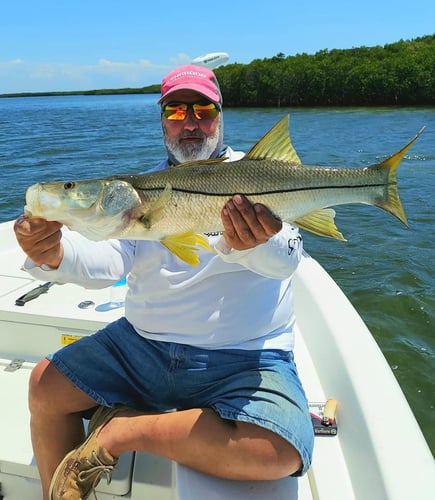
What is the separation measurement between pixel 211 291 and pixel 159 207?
49cm

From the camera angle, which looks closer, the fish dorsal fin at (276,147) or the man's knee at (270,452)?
the man's knee at (270,452)

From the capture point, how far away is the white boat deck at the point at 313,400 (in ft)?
6.39

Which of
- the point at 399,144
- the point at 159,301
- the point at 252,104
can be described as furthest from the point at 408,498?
the point at 252,104

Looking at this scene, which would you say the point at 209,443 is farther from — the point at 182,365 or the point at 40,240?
the point at 40,240

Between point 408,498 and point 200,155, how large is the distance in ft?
5.78

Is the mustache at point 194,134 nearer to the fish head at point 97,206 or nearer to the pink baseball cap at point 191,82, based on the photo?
the pink baseball cap at point 191,82

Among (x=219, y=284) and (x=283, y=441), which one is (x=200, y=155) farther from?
(x=283, y=441)

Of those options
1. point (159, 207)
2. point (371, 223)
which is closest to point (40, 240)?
point (159, 207)

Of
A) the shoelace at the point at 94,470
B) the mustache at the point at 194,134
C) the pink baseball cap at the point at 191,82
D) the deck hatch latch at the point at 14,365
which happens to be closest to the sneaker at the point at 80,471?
the shoelace at the point at 94,470

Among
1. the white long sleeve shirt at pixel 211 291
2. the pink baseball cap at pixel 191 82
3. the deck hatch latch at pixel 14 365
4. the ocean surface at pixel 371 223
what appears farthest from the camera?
the ocean surface at pixel 371 223

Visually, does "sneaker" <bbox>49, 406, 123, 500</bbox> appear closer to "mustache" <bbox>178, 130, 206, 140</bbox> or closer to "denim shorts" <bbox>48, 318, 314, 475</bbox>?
"denim shorts" <bbox>48, 318, 314, 475</bbox>

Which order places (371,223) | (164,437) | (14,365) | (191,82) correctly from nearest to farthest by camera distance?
1. (164,437)
2. (191,82)
3. (14,365)
4. (371,223)

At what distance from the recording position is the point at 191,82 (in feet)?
8.41

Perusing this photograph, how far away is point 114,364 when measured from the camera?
2260 mm
